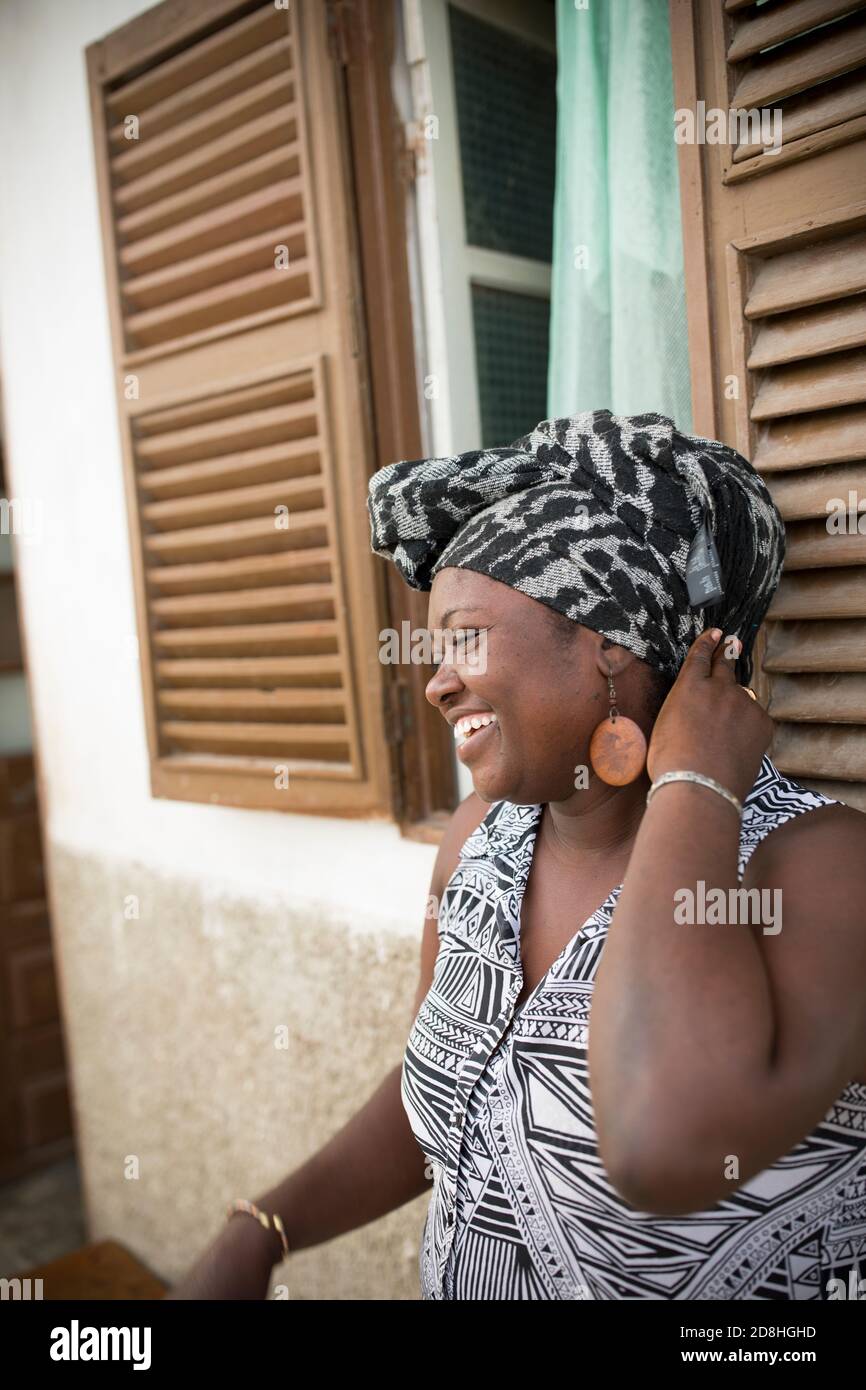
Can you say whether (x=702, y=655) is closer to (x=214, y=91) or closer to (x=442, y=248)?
(x=442, y=248)

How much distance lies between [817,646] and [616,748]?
48cm

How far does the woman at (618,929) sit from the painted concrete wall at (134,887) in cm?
101

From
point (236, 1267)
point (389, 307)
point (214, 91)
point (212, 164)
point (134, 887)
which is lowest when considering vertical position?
point (236, 1267)

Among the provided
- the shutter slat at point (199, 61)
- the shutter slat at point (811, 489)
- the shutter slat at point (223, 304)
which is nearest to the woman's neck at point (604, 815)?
the shutter slat at point (811, 489)

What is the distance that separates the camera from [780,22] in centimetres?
167

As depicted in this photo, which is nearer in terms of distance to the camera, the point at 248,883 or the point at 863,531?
the point at 863,531

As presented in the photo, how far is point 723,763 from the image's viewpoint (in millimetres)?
1318

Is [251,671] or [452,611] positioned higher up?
[452,611]

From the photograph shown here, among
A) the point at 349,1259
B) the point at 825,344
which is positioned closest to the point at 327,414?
the point at 825,344

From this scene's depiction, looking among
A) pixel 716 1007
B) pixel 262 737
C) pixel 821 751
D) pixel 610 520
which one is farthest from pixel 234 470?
pixel 716 1007

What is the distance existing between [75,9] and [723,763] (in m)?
2.97

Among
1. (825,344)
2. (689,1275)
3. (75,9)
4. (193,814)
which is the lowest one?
(689,1275)

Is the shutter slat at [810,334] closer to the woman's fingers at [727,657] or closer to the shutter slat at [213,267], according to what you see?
the woman's fingers at [727,657]

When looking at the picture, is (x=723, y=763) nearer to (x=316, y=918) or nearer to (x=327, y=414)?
(x=327, y=414)
